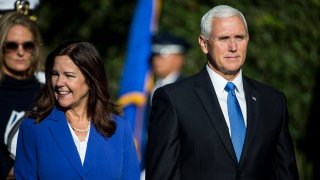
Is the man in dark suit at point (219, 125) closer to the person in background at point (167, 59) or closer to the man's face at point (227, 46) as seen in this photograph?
the man's face at point (227, 46)

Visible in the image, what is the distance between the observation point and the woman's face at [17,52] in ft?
22.1

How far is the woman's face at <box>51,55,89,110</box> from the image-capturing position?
5520mm

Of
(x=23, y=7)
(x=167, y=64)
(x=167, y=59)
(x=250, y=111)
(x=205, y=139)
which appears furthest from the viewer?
(x=167, y=59)

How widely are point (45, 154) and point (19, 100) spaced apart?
3.97ft

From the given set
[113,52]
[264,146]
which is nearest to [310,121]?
[113,52]

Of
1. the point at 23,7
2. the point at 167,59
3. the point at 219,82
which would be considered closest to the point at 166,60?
the point at 167,59

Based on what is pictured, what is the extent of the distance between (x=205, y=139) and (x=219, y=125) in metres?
0.11

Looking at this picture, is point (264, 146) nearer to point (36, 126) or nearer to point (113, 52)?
point (36, 126)

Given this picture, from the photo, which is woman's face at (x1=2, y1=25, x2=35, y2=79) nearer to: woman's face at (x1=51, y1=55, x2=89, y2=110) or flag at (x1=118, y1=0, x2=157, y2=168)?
woman's face at (x1=51, y1=55, x2=89, y2=110)

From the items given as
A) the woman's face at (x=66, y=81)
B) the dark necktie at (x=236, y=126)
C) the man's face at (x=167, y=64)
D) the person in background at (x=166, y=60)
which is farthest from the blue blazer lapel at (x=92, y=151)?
the man's face at (x=167, y=64)

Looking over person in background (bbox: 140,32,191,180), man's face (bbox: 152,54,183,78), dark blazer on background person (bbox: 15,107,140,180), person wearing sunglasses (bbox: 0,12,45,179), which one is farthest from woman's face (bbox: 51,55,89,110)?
man's face (bbox: 152,54,183,78)

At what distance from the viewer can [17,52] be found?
6.73 m

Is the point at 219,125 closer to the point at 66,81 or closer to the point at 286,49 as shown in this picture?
the point at 66,81

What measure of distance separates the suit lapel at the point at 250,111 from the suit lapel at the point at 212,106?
4.4 inches
